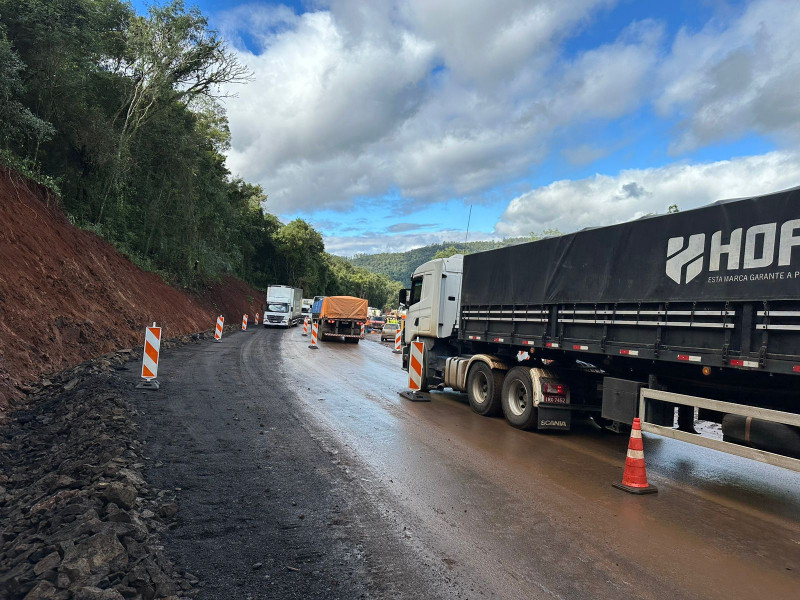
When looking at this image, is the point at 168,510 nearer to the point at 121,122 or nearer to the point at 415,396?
the point at 415,396


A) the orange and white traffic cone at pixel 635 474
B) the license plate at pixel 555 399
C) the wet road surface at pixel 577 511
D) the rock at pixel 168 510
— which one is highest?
the license plate at pixel 555 399

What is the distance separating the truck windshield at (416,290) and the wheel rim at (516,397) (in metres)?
4.45

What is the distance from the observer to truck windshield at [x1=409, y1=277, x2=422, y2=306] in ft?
42.6

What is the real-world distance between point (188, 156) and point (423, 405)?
23.2 m

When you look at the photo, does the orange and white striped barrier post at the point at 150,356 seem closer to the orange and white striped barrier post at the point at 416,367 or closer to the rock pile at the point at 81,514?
the rock pile at the point at 81,514

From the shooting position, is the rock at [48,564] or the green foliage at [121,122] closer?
the rock at [48,564]

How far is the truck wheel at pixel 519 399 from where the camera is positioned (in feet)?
27.5

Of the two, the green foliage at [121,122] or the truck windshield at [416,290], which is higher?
the green foliage at [121,122]

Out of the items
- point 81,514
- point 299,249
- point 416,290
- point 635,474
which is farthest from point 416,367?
point 299,249

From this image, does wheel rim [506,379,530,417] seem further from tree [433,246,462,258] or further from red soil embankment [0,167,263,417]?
tree [433,246,462,258]

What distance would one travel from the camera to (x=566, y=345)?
303 inches

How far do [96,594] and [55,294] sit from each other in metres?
12.7

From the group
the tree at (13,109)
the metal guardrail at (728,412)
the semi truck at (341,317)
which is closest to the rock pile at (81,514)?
the metal guardrail at (728,412)

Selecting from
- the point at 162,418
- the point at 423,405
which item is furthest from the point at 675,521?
the point at 162,418
